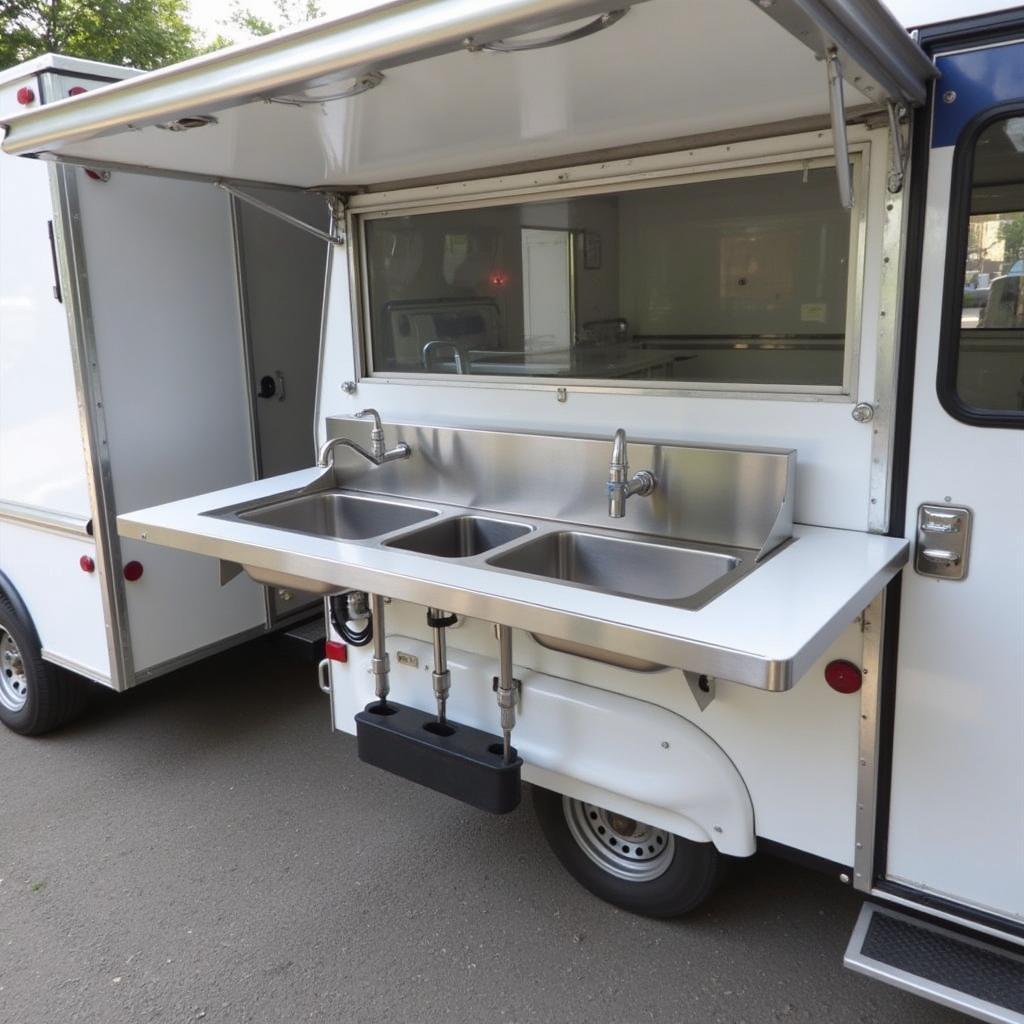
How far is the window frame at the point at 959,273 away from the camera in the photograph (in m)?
1.75

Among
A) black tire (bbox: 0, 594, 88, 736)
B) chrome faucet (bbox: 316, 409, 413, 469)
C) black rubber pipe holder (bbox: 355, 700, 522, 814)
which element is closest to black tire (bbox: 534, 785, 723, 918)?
black rubber pipe holder (bbox: 355, 700, 522, 814)

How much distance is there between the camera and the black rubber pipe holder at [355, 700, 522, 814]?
7.68 ft

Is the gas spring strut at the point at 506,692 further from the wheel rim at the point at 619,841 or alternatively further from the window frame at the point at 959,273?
the window frame at the point at 959,273

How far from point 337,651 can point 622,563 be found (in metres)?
1.08

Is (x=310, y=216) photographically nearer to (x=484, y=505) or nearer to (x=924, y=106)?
(x=484, y=505)

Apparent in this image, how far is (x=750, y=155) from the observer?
6.96 ft

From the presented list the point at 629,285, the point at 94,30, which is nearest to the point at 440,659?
the point at 629,285

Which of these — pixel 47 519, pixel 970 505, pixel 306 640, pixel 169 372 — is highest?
pixel 169 372

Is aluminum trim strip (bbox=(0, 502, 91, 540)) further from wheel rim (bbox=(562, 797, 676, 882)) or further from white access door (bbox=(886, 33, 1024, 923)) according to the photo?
white access door (bbox=(886, 33, 1024, 923))

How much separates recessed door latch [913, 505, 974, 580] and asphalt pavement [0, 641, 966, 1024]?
1.14 m

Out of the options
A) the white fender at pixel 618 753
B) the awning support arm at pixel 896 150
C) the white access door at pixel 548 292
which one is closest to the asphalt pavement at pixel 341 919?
the white fender at pixel 618 753

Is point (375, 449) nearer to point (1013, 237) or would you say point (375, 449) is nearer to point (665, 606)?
point (665, 606)

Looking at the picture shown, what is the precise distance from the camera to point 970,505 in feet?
6.11

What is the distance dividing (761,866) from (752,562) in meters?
1.28
